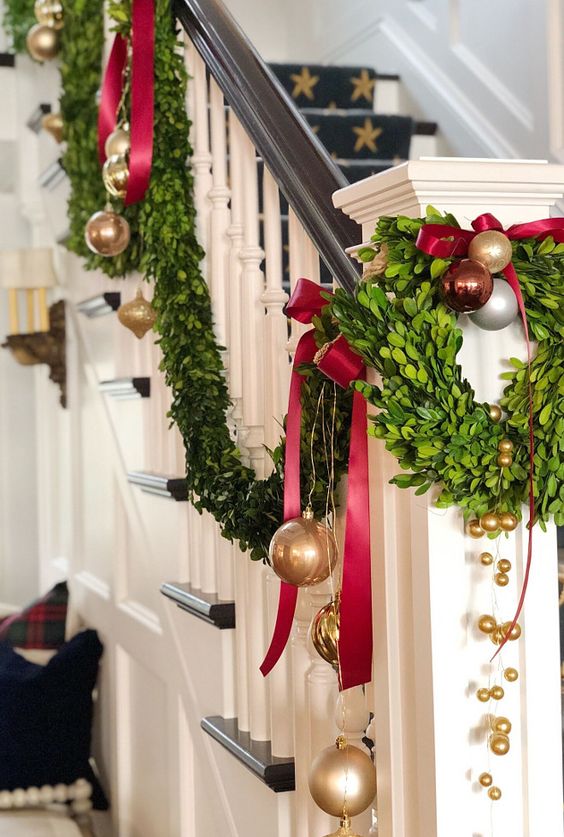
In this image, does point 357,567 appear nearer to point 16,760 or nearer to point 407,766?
point 407,766

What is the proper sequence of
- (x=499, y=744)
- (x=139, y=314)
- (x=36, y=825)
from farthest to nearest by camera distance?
1. (x=36, y=825)
2. (x=139, y=314)
3. (x=499, y=744)

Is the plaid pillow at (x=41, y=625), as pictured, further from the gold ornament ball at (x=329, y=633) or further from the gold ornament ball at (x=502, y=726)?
the gold ornament ball at (x=502, y=726)

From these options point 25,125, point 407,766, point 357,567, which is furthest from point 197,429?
point 25,125

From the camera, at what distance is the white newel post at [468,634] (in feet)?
3.76

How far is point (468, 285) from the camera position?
1041 mm

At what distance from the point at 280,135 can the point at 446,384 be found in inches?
25.8

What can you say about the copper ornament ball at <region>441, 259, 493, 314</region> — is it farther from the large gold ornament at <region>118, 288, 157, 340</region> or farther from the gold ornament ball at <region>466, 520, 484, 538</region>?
the large gold ornament at <region>118, 288, 157, 340</region>

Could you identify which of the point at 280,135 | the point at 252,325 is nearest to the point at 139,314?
the point at 252,325

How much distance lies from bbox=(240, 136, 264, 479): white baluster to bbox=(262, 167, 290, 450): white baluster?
92 millimetres

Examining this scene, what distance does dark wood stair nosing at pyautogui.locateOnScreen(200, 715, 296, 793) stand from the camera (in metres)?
1.64

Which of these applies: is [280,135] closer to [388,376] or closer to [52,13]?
[388,376]

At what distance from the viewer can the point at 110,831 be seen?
→ 122 inches

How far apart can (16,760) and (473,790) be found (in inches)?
75.6

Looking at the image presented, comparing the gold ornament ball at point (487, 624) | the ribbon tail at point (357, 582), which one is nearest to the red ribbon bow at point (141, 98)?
the ribbon tail at point (357, 582)
